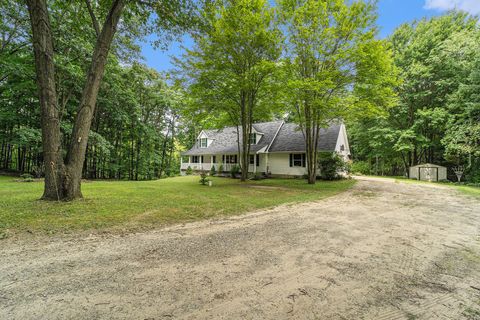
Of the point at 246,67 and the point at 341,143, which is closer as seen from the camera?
the point at 246,67

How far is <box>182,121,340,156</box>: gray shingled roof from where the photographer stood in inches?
738

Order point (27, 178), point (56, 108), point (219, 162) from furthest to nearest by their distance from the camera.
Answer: point (219, 162) → point (27, 178) → point (56, 108)

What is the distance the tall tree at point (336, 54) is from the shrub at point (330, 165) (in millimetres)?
4462

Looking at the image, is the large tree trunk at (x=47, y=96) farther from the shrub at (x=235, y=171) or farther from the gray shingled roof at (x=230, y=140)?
the shrub at (x=235, y=171)

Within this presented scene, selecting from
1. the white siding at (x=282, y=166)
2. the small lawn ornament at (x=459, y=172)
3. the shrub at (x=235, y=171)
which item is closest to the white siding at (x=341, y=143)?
the white siding at (x=282, y=166)

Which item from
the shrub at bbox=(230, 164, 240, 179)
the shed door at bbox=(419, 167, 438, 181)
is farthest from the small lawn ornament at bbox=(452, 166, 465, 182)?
the shrub at bbox=(230, 164, 240, 179)

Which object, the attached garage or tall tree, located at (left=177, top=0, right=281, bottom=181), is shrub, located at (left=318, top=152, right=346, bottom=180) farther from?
the attached garage

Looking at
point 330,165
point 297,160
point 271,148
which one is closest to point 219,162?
point 271,148

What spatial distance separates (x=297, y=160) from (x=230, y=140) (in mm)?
8795

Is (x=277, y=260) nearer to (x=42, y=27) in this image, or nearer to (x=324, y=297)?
(x=324, y=297)

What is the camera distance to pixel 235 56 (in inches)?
485

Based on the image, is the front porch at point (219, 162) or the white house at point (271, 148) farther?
the front porch at point (219, 162)

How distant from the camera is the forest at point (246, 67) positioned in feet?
34.5

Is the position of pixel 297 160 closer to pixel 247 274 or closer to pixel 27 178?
pixel 247 274
